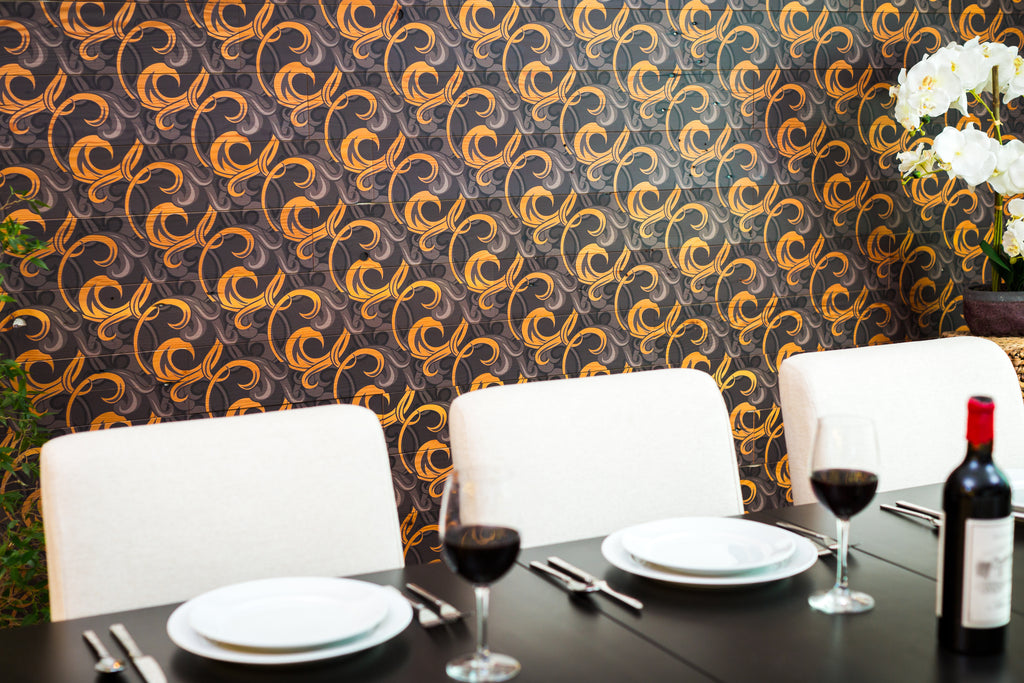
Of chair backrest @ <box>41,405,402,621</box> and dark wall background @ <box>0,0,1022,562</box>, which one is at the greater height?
dark wall background @ <box>0,0,1022,562</box>

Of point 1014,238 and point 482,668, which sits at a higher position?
point 1014,238

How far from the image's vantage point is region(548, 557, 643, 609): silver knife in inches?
46.9

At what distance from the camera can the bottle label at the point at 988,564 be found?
39.1 inches

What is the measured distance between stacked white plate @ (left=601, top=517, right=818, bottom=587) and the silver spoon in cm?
56

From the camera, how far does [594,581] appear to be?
1.25 m

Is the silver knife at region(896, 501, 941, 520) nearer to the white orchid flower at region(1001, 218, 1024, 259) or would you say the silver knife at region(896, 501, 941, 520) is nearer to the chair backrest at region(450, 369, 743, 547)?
the chair backrest at region(450, 369, 743, 547)

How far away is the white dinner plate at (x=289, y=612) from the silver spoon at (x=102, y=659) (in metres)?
0.08

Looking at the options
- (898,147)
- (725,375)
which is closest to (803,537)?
(725,375)

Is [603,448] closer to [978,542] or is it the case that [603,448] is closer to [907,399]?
[907,399]

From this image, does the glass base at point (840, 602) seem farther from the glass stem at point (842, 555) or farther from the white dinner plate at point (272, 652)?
the white dinner plate at point (272, 652)

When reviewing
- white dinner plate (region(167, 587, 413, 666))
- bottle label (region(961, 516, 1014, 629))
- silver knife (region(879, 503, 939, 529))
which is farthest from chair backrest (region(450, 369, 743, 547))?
bottle label (region(961, 516, 1014, 629))

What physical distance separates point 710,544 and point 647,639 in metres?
0.28

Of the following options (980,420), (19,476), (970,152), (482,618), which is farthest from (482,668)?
(970,152)

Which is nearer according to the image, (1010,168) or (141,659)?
(141,659)
